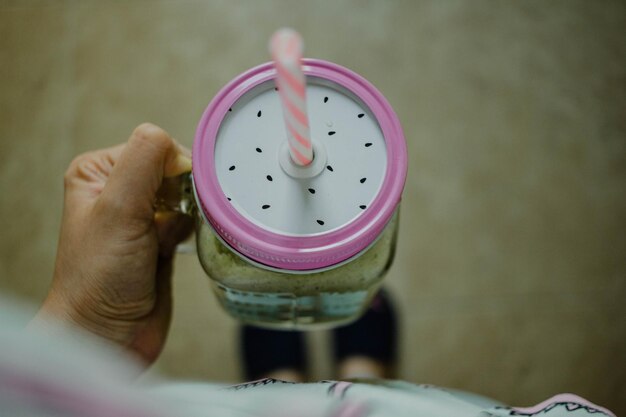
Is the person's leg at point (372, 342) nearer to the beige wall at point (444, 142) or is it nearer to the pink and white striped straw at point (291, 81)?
the beige wall at point (444, 142)

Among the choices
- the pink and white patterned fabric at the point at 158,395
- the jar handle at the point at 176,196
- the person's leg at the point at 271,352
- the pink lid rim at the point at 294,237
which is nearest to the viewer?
the pink and white patterned fabric at the point at 158,395

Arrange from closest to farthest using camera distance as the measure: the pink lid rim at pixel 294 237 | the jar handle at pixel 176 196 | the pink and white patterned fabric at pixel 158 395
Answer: the pink and white patterned fabric at pixel 158 395
the pink lid rim at pixel 294 237
the jar handle at pixel 176 196

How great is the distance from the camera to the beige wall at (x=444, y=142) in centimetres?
85

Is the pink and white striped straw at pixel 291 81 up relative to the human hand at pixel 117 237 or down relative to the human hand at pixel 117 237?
up

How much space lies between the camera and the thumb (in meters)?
0.44

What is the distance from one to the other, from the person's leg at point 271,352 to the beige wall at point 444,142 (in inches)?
1.0

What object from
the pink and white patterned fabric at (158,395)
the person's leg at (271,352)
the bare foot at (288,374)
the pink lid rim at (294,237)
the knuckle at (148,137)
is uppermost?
the knuckle at (148,137)

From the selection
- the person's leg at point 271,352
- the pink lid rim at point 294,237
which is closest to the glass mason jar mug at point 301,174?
the pink lid rim at point 294,237

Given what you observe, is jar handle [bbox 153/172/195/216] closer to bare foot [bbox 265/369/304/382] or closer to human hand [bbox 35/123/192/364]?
human hand [bbox 35/123/192/364]

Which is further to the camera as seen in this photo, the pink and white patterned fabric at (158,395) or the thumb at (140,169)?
the thumb at (140,169)

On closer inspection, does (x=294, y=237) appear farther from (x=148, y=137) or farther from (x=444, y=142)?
(x=444, y=142)

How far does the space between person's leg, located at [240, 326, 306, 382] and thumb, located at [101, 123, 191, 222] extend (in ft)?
1.39

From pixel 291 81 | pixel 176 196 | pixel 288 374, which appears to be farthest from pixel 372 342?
pixel 291 81

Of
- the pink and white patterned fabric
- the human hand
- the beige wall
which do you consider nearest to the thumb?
the human hand
